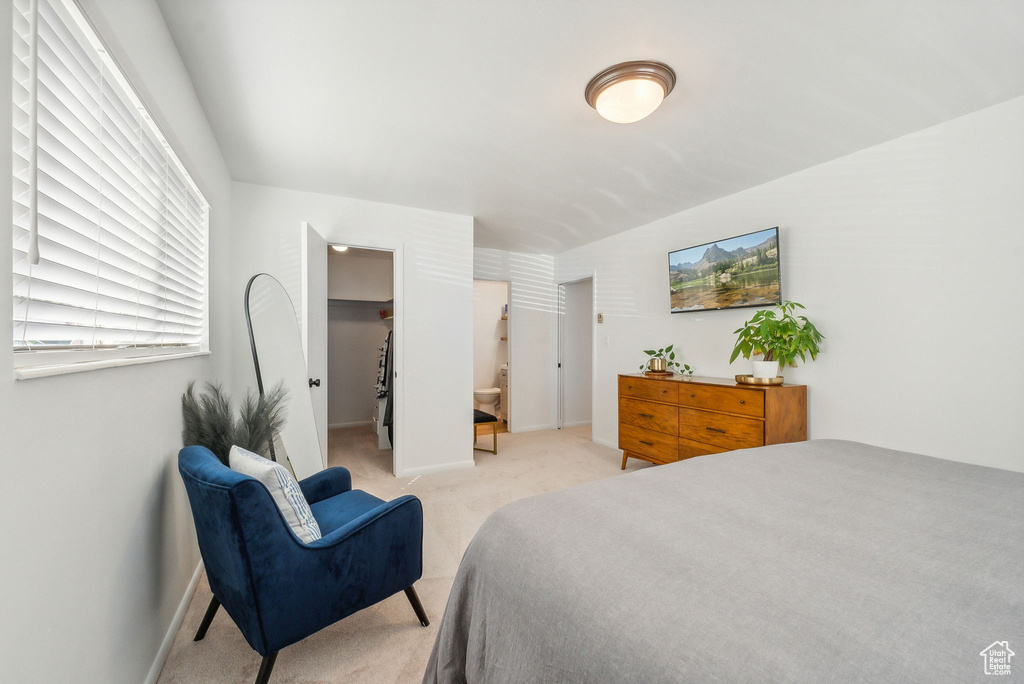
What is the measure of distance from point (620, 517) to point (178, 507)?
6.25 ft

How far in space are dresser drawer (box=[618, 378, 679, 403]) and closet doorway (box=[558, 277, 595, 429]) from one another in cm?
191

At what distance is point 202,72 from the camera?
1919mm

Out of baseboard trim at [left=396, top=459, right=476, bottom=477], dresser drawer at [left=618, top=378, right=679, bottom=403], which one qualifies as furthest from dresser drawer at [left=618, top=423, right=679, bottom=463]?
baseboard trim at [left=396, top=459, right=476, bottom=477]

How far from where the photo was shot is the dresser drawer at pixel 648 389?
3537mm

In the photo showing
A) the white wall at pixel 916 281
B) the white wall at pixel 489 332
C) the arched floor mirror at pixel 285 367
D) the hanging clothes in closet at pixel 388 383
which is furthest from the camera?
the white wall at pixel 489 332

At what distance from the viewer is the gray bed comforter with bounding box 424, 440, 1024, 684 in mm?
665

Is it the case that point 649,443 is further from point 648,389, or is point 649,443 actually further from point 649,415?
point 648,389

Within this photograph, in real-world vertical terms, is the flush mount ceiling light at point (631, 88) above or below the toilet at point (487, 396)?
above

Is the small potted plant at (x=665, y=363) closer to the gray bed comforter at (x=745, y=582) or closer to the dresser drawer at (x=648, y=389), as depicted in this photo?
the dresser drawer at (x=648, y=389)

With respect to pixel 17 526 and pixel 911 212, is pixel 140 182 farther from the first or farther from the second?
pixel 911 212

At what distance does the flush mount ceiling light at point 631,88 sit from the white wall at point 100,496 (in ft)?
5.71

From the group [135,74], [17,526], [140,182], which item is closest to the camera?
[17,526]

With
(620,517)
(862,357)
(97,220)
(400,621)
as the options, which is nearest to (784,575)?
(620,517)

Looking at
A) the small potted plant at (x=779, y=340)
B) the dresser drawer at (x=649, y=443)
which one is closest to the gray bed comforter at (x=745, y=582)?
the small potted plant at (x=779, y=340)
